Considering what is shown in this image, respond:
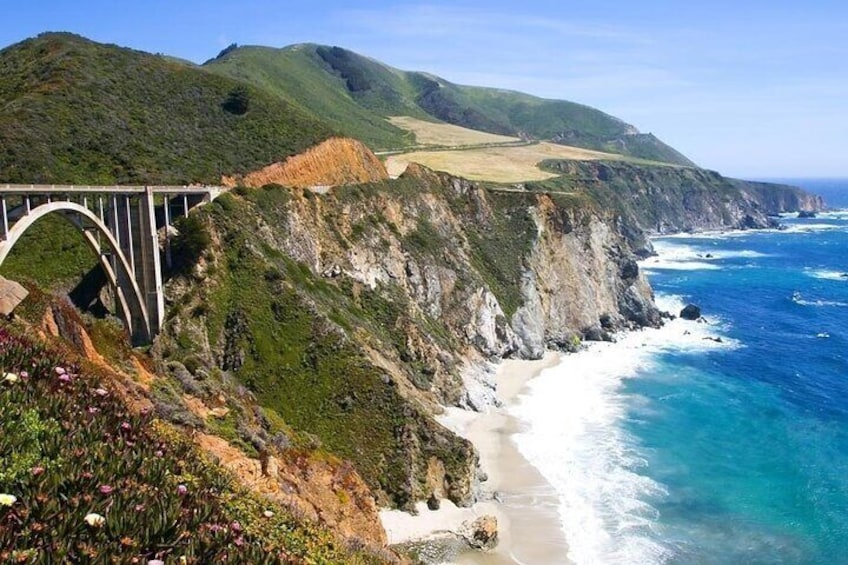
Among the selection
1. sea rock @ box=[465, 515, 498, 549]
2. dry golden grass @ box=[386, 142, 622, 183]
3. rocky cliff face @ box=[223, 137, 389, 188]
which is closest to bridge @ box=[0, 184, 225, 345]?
rocky cliff face @ box=[223, 137, 389, 188]

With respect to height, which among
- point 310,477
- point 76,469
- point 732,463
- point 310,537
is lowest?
point 732,463

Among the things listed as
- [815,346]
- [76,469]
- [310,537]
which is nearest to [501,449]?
[310,537]

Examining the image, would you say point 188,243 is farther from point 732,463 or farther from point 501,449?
point 732,463

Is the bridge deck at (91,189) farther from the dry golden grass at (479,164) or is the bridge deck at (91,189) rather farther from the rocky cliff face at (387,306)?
the dry golden grass at (479,164)

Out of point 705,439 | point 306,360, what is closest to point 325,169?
point 306,360

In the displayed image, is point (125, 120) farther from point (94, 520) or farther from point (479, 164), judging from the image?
point (479, 164)
